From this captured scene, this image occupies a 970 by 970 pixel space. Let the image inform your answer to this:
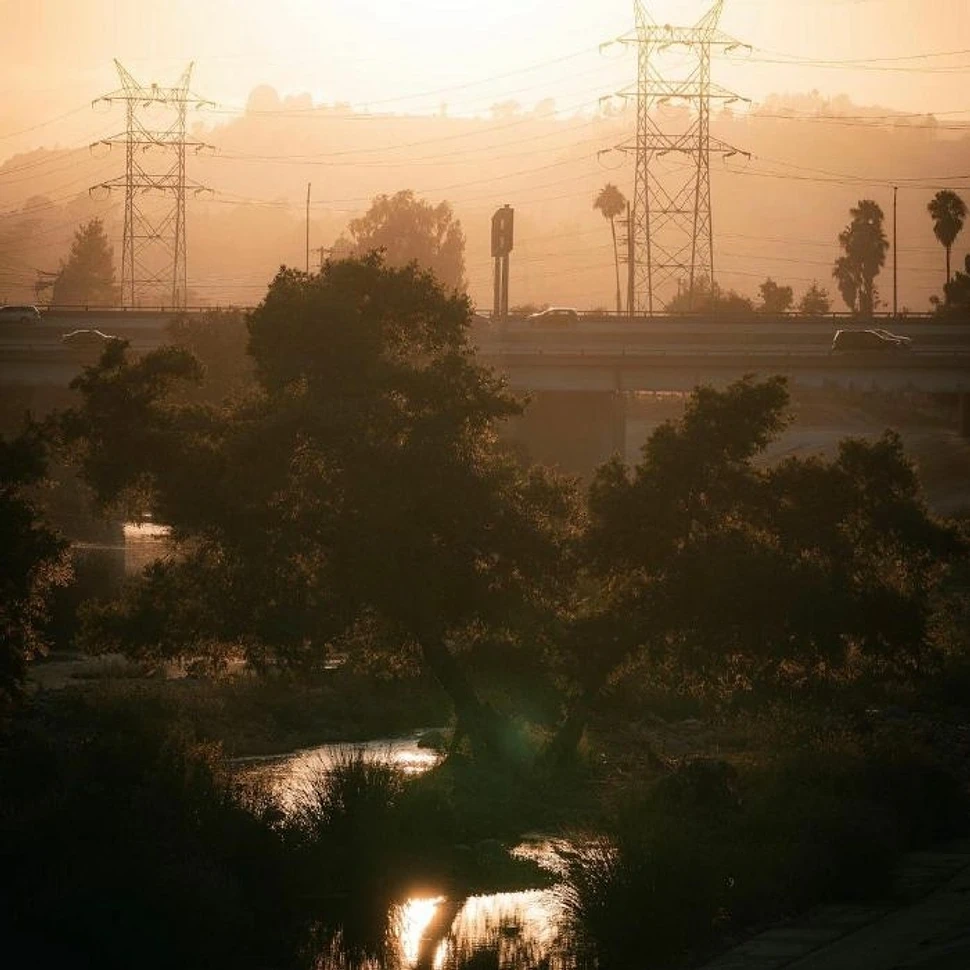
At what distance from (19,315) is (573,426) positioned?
41.2 meters

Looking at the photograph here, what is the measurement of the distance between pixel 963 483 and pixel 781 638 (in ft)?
216

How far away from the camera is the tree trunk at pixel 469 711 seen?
136 feet

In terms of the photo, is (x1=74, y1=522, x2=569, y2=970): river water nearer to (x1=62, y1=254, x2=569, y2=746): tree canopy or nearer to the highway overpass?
(x1=62, y1=254, x2=569, y2=746): tree canopy

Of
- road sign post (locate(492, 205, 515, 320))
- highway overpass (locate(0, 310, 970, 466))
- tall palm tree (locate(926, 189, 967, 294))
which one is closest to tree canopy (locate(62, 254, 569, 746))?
highway overpass (locate(0, 310, 970, 466))

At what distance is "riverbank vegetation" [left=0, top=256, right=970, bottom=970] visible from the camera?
1372 inches

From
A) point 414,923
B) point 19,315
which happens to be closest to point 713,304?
point 19,315

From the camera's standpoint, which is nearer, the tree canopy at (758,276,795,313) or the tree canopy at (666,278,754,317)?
the tree canopy at (666,278,754,317)

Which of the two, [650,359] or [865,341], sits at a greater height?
[865,341]

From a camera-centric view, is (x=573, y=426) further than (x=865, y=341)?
No

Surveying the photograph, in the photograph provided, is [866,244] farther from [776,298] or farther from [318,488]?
[318,488]

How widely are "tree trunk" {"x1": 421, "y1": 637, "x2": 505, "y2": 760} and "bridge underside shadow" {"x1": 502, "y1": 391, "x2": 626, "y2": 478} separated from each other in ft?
211

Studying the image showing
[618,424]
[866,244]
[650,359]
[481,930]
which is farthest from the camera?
[866,244]

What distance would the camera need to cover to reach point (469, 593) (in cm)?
3981

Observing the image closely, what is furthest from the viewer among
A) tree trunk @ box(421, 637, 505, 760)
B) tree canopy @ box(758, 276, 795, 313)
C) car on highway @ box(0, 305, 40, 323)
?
tree canopy @ box(758, 276, 795, 313)
